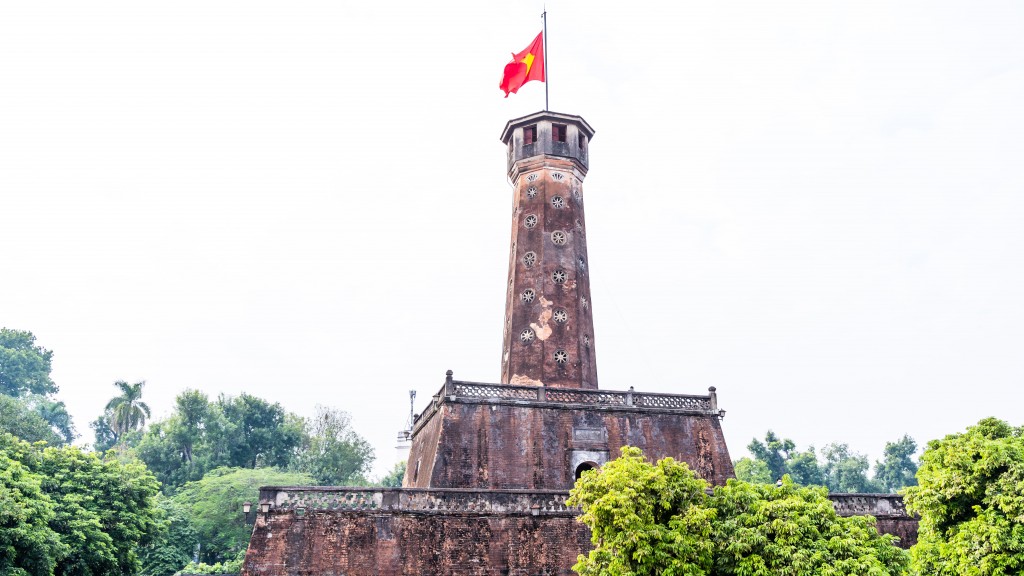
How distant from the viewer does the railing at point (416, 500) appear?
2025cm

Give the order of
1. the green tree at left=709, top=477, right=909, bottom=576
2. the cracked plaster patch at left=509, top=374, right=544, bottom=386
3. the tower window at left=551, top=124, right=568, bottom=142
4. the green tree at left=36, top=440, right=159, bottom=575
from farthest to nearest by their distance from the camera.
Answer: the tower window at left=551, top=124, right=568, bottom=142 < the cracked plaster patch at left=509, top=374, right=544, bottom=386 < the green tree at left=36, top=440, right=159, bottom=575 < the green tree at left=709, top=477, right=909, bottom=576

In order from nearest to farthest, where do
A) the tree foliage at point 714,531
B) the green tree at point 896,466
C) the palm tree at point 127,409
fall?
the tree foliage at point 714,531 → the palm tree at point 127,409 → the green tree at point 896,466

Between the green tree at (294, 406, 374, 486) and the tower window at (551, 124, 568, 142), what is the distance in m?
31.5

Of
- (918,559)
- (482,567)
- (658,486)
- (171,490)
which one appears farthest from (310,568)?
(171,490)

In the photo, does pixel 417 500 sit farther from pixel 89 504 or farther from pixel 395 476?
pixel 395 476

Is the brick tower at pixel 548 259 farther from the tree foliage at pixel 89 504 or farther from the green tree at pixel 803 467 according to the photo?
the green tree at pixel 803 467

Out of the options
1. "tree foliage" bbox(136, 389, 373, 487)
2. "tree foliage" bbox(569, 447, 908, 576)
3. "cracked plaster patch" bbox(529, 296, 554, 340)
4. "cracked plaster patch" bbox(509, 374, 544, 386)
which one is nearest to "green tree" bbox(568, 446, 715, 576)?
"tree foliage" bbox(569, 447, 908, 576)

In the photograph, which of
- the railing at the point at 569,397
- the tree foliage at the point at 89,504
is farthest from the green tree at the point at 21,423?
the railing at the point at 569,397

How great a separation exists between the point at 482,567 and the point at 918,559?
9.80m

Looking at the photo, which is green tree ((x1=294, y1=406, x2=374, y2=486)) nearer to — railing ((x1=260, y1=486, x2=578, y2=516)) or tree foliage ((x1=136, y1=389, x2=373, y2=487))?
tree foliage ((x1=136, y1=389, x2=373, y2=487))

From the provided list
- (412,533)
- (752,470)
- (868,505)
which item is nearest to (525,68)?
(412,533)

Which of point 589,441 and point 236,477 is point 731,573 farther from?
point 236,477

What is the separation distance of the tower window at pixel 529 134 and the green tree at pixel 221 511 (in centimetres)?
2333

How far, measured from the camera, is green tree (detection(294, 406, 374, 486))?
177 feet
